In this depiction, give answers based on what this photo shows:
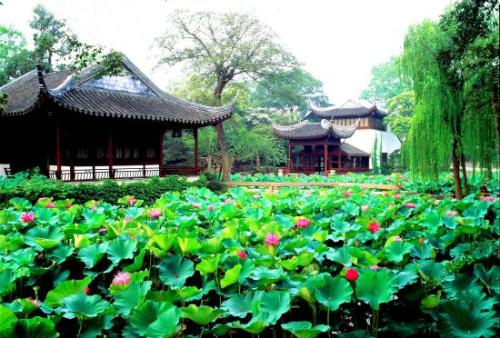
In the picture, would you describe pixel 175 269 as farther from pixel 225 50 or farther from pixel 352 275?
pixel 225 50

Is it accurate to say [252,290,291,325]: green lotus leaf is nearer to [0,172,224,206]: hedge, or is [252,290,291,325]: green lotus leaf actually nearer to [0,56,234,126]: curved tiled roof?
[0,172,224,206]: hedge

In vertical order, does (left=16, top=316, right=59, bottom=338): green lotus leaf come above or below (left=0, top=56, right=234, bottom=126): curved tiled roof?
below

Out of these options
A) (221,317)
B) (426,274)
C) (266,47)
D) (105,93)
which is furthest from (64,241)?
(266,47)

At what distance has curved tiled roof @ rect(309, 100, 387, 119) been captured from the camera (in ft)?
92.4

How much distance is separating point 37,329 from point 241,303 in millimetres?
740

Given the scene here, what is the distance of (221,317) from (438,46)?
22.7ft

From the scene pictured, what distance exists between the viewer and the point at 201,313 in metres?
1.64

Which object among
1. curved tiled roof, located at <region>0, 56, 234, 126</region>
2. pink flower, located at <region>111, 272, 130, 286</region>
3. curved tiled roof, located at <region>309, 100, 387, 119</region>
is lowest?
pink flower, located at <region>111, 272, 130, 286</region>

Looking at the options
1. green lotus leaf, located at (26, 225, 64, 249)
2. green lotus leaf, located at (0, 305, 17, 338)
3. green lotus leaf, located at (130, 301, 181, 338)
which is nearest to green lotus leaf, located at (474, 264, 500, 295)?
green lotus leaf, located at (130, 301, 181, 338)

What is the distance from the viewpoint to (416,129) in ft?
27.1

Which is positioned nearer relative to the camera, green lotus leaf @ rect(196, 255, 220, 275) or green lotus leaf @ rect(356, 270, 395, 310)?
green lotus leaf @ rect(356, 270, 395, 310)

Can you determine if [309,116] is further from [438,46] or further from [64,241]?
[64,241]

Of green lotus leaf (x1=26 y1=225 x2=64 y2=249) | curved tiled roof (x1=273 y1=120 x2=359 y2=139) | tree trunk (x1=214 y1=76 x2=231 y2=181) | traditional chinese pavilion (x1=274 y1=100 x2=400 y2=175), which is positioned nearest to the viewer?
green lotus leaf (x1=26 y1=225 x2=64 y2=249)

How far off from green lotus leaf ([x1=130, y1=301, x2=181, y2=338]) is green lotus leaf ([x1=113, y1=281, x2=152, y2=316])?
0.10 m
